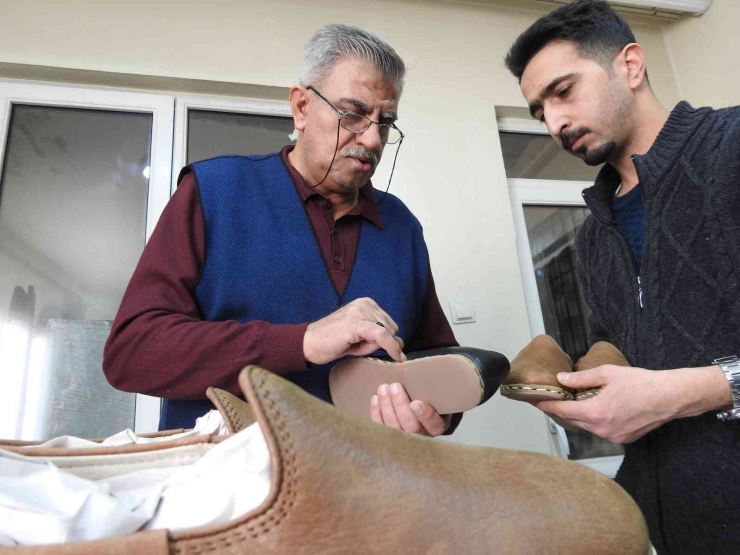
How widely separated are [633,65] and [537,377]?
2.34 feet

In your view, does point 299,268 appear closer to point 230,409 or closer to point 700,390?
point 230,409

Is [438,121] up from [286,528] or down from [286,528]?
up

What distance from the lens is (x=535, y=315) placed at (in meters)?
1.90

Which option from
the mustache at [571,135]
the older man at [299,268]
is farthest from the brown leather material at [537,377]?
the mustache at [571,135]

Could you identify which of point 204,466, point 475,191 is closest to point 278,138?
point 475,191

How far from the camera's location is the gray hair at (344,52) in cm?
98

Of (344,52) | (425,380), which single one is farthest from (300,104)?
(425,380)

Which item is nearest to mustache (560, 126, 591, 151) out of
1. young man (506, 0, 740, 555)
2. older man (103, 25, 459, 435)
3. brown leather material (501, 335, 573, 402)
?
young man (506, 0, 740, 555)

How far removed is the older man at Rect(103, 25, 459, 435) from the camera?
0.67 metres

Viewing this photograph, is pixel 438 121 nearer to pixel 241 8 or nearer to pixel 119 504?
pixel 241 8

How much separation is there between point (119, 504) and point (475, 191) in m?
1.72

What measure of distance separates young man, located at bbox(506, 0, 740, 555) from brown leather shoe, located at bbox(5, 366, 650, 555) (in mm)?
426

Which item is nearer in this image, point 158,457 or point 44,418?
point 158,457

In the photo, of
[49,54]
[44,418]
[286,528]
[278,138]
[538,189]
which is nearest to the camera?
[286,528]
